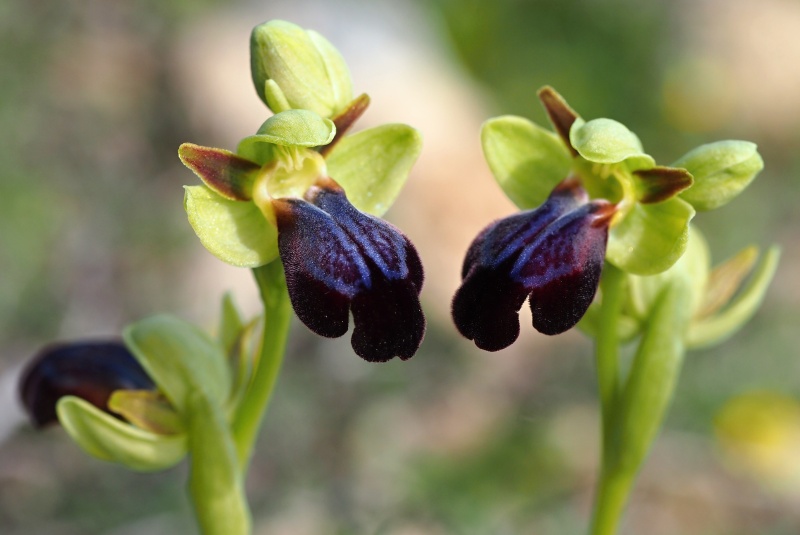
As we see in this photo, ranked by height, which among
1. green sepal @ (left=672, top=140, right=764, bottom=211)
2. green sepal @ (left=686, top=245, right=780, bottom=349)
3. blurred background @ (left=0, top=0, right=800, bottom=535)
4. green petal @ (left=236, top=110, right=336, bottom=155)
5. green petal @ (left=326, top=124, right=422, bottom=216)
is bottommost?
blurred background @ (left=0, top=0, right=800, bottom=535)

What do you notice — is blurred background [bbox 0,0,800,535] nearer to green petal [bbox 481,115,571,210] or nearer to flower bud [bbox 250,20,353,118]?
green petal [bbox 481,115,571,210]

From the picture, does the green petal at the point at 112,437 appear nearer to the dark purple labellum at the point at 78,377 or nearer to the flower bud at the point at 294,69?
the dark purple labellum at the point at 78,377

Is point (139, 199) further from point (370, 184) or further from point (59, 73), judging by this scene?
point (370, 184)

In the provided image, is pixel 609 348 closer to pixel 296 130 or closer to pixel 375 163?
pixel 375 163

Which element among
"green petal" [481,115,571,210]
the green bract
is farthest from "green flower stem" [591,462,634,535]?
"green petal" [481,115,571,210]

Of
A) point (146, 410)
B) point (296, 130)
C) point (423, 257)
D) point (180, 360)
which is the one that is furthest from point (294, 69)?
point (423, 257)

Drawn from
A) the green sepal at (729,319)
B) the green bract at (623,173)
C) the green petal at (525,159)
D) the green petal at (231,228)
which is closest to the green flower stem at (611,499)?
the green sepal at (729,319)

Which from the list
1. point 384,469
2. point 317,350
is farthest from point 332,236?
point 317,350
